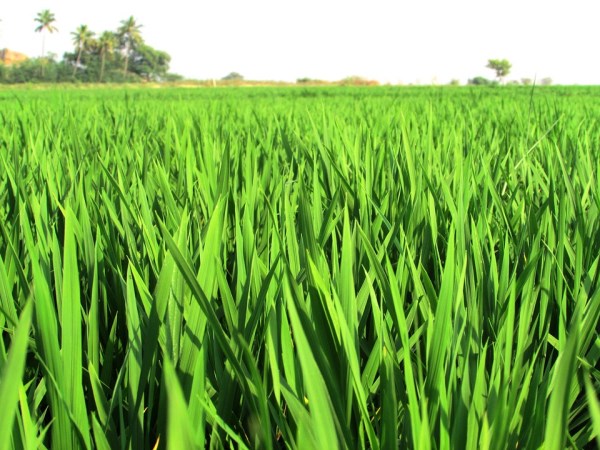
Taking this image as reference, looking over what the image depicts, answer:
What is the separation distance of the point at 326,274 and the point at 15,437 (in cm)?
27

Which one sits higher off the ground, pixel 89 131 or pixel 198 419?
pixel 89 131

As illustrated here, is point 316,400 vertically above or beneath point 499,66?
beneath

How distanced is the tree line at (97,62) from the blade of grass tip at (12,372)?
4977 cm

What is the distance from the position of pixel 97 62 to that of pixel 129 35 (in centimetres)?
470

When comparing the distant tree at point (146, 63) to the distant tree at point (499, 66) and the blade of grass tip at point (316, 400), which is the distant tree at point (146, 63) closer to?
the distant tree at point (499, 66)

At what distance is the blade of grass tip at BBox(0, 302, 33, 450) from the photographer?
0.21 meters

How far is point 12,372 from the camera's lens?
216 mm

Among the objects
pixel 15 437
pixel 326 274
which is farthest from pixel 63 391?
pixel 326 274

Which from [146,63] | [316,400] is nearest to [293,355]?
[316,400]

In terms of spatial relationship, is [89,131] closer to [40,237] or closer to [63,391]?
[40,237]

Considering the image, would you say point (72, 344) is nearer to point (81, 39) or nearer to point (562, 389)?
point (562, 389)

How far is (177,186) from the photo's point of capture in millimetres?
977

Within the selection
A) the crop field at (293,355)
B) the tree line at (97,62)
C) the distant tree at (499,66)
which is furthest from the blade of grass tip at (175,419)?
the distant tree at (499,66)

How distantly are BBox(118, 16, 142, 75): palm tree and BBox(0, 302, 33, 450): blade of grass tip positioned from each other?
55.1m
